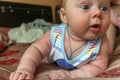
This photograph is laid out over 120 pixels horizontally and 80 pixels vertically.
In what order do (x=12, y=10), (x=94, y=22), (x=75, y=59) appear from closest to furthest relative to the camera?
(x=94, y=22)
(x=75, y=59)
(x=12, y=10)

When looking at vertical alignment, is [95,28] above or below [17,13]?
above

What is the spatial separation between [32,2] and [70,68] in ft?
5.16

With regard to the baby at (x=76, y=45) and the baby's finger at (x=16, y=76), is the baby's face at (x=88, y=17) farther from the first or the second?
the baby's finger at (x=16, y=76)

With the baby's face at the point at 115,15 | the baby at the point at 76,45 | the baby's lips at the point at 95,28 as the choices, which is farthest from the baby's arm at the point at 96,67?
the baby's face at the point at 115,15

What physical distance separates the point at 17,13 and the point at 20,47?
3.29ft

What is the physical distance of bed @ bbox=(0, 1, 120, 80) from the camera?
0.98m

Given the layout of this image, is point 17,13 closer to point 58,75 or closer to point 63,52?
point 63,52

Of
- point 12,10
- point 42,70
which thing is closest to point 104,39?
point 42,70

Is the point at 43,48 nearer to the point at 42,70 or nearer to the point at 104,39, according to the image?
the point at 42,70

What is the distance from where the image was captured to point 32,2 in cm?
253

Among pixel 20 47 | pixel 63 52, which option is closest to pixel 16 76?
pixel 63 52

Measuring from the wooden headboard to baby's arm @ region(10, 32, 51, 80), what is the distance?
1.41 m

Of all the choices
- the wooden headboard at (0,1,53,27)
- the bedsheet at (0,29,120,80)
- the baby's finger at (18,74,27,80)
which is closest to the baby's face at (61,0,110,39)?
the bedsheet at (0,29,120,80)

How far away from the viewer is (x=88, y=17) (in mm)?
937
